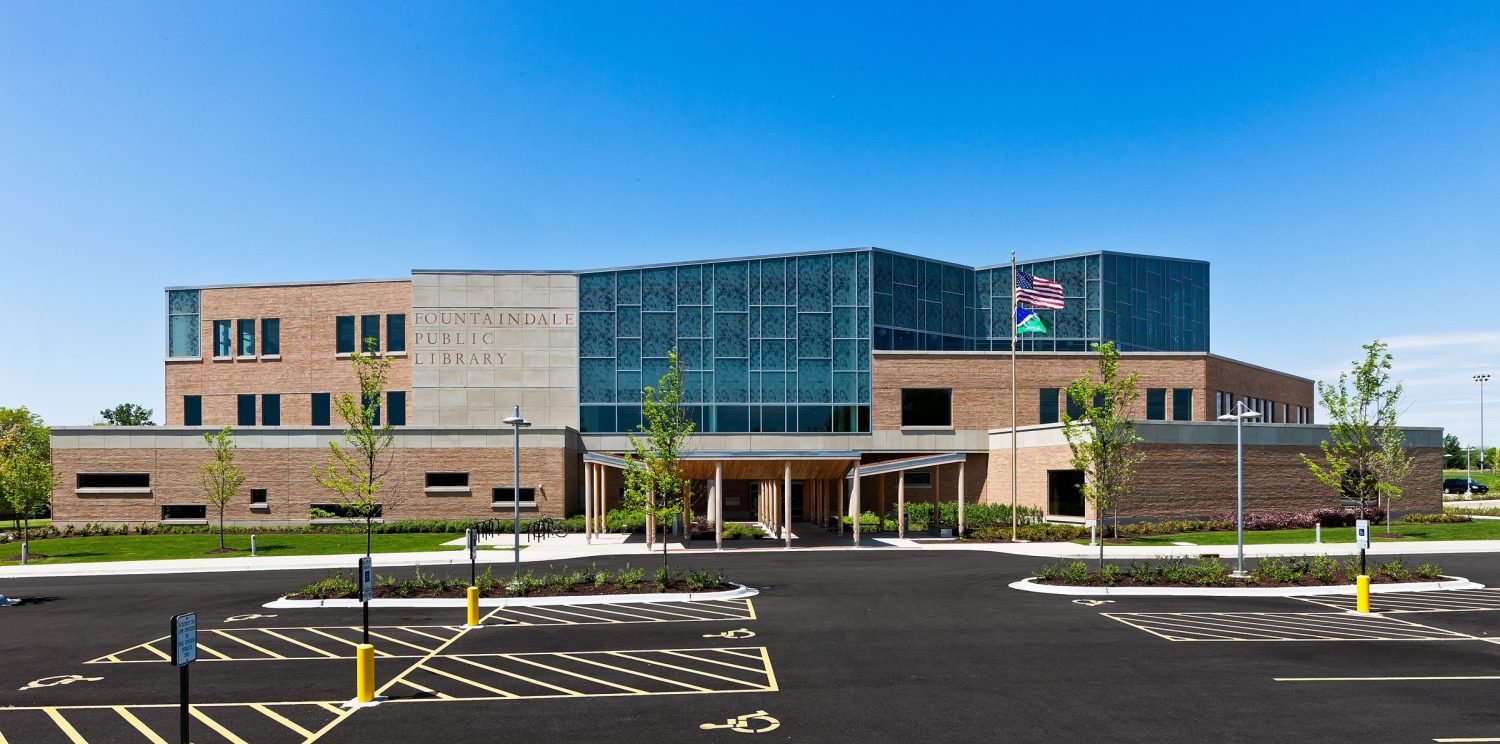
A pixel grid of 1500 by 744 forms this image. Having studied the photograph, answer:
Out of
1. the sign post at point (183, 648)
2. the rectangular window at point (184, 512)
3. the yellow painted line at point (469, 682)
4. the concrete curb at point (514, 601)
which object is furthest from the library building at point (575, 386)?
the sign post at point (183, 648)

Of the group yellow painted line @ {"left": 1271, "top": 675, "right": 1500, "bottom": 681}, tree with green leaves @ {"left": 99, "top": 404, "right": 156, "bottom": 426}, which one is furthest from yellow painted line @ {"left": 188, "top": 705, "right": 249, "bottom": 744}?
tree with green leaves @ {"left": 99, "top": 404, "right": 156, "bottom": 426}

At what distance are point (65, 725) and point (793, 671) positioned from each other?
10.9m

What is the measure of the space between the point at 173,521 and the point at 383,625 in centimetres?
3465

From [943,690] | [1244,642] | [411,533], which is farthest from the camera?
[411,533]

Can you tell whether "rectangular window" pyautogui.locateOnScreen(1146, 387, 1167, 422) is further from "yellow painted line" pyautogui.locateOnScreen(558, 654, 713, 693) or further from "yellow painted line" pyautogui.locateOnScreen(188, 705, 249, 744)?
"yellow painted line" pyautogui.locateOnScreen(188, 705, 249, 744)

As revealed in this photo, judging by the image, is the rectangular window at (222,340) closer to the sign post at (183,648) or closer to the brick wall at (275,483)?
the brick wall at (275,483)

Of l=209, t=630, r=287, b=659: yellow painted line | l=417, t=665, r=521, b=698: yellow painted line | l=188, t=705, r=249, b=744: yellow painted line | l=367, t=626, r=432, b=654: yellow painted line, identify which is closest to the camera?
l=188, t=705, r=249, b=744: yellow painted line

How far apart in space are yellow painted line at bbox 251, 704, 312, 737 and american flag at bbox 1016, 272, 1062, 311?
115 ft

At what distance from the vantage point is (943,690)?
14.6 meters

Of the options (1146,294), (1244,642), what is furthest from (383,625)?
(1146,294)

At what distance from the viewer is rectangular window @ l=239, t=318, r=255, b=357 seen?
54.8 meters

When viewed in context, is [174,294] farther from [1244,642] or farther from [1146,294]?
[1146,294]

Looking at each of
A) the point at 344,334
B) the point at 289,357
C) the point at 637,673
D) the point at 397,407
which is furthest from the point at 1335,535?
the point at 289,357

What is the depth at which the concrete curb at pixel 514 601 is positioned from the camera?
23.1m
